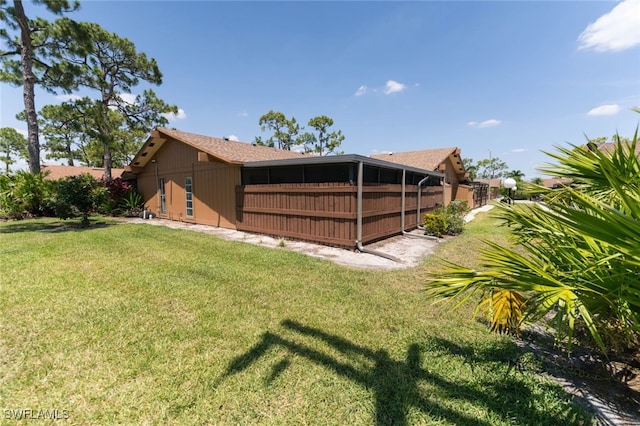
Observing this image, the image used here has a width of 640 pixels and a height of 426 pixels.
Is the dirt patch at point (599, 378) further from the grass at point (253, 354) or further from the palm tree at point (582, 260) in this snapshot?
the palm tree at point (582, 260)

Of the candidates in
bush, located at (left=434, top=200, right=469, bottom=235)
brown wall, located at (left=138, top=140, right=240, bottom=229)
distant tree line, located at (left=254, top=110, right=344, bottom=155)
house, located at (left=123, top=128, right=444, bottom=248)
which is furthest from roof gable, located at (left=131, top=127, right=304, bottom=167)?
distant tree line, located at (left=254, top=110, right=344, bottom=155)

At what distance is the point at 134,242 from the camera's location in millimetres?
7578

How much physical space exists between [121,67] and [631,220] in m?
25.0

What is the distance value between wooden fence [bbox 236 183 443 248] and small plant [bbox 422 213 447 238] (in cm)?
88

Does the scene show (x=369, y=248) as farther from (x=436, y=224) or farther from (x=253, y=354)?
(x=253, y=354)

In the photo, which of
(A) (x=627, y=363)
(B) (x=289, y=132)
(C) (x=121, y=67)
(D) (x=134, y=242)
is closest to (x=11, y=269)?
(D) (x=134, y=242)

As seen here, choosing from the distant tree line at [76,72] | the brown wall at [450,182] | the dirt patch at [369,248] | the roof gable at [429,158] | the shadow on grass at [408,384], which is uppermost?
the distant tree line at [76,72]

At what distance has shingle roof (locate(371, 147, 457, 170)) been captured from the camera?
15.7 metres

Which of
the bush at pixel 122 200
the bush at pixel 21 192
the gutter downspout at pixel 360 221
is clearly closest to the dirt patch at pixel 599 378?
the gutter downspout at pixel 360 221

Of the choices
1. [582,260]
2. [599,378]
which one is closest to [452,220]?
[599,378]

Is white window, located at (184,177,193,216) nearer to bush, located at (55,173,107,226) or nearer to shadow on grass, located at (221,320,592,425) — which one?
bush, located at (55,173,107,226)

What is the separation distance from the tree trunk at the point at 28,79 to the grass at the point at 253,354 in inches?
429

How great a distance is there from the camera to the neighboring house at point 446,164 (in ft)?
53.2

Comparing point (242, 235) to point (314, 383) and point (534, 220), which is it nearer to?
point (314, 383)
